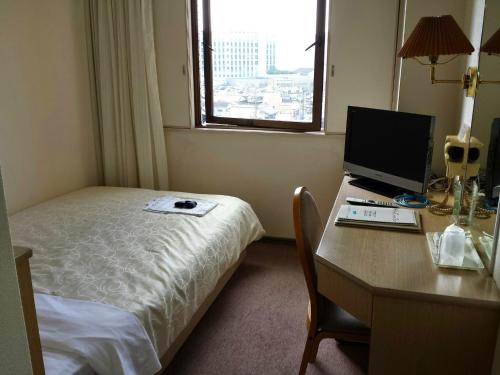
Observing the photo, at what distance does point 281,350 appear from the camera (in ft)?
7.38

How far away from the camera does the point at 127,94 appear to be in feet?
11.1

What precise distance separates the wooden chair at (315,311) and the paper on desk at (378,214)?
219mm

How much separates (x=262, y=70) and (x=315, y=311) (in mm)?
2046

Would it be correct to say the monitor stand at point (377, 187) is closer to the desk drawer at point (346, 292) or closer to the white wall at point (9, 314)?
the desk drawer at point (346, 292)

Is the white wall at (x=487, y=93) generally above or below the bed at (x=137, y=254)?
above

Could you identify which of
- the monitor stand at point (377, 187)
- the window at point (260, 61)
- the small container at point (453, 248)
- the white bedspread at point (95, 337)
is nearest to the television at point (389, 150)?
the monitor stand at point (377, 187)

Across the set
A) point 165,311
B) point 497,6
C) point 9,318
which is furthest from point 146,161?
point 9,318

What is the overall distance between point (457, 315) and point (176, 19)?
2.75 metres

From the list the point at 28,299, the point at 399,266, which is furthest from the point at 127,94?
the point at 28,299

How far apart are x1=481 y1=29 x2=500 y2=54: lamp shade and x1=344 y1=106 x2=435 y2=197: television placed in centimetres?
37

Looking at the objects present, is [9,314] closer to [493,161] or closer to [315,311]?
[315,311]

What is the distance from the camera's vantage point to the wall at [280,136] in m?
2.97

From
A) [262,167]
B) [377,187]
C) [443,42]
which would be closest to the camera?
[443,42]

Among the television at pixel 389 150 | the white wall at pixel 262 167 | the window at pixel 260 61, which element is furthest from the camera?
the white wall at pixel 262 167
